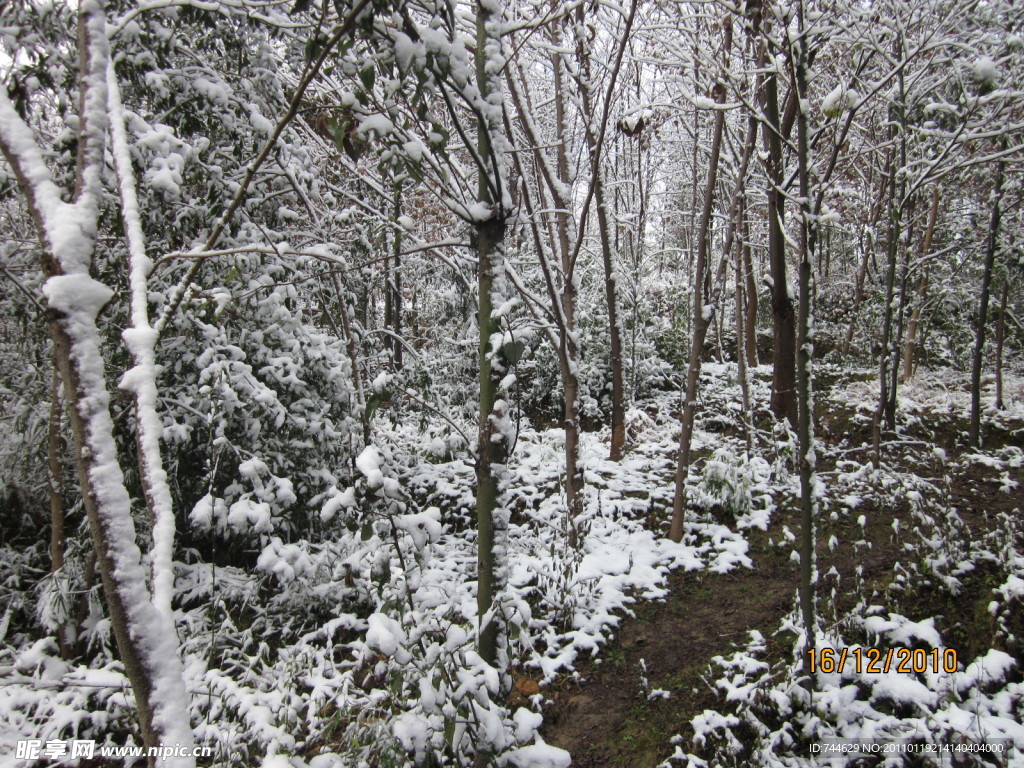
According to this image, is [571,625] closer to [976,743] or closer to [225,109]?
[976,743]

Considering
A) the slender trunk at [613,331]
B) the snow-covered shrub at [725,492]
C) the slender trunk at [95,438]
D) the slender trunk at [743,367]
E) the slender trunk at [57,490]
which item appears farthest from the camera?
Result: the slender trunk at [743,367]

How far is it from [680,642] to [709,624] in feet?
0.90

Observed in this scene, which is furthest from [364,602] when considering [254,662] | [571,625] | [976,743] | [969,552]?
[969,552]

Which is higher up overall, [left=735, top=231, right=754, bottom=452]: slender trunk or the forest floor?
[left=735, top=231, right=754, bottom=452]: slender trunk

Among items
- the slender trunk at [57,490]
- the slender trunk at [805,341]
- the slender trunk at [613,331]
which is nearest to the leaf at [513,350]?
the slender trunk at [805,341]

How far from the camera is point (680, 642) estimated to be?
3.14 metres

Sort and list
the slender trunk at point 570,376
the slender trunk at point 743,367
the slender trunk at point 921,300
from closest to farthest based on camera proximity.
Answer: the slender trunk at point 570,376 → the slender trunk at point 743,367 → the slender trunk at point 921,300

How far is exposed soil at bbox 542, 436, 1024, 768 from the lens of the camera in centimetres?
251

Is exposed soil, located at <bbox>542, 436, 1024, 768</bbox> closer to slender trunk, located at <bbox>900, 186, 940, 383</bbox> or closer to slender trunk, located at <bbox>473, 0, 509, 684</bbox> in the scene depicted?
slender trunk, located at <bbox>473, 0, 509, 684</bbox>

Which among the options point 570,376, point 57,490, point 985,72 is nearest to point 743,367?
point 570,376

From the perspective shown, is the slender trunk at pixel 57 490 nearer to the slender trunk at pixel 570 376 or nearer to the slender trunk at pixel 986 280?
the slender trunk at pixel 570 376

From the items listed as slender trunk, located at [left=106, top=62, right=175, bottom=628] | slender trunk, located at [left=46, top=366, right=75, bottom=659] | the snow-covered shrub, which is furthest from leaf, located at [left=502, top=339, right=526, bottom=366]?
the snow-covered shrub

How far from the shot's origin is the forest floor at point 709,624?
2539 mm

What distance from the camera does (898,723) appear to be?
7.40ft
